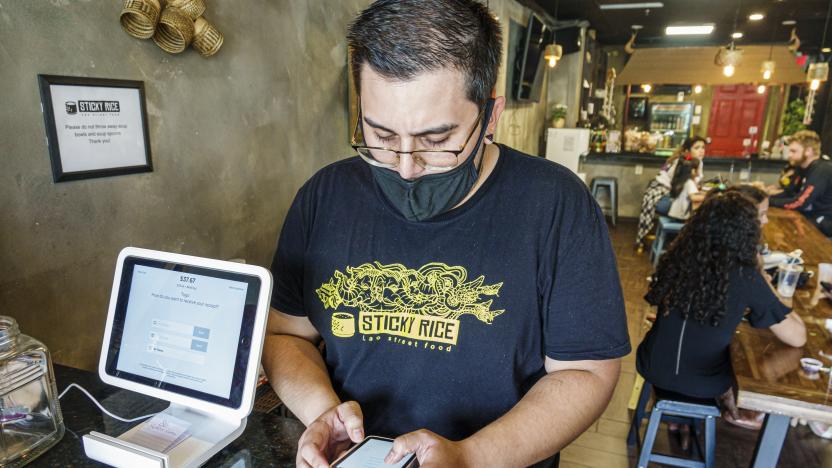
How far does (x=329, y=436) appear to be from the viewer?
89cm

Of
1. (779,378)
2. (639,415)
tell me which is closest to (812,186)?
(639,415)

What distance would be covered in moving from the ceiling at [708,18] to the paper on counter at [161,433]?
6299mm

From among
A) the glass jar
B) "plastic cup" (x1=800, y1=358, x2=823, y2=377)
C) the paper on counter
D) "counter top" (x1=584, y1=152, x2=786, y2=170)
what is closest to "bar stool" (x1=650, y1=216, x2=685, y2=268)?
"counter top" (x1=584, y1=152, x2=786, y2=170)

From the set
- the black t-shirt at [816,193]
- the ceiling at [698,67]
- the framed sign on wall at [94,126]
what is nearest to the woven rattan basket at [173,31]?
the framed sign on wall at [94,126]

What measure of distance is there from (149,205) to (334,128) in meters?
1.32

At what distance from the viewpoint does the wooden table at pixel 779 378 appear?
1600mm

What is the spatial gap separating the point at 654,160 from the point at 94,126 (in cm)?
733

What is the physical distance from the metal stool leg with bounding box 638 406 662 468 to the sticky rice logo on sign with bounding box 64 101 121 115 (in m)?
2.44

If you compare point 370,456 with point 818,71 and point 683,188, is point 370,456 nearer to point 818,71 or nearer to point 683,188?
point 683,188

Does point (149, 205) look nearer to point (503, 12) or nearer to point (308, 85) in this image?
point (308, 85)

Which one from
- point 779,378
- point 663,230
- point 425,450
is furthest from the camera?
point 663,230

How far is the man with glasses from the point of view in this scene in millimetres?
926

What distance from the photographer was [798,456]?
254 centimetres

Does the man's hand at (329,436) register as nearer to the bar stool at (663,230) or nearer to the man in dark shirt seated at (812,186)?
the bar stool at (663,230)
